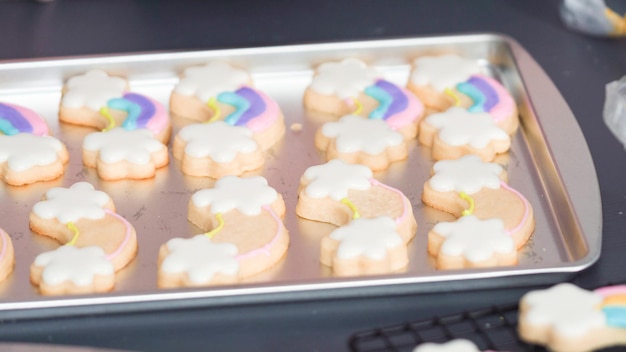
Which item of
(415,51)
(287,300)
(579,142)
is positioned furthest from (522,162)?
(287,300)

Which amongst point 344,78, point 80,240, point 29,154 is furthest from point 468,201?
point 29,154

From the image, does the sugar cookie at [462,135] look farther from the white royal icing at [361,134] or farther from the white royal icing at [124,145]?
the white royal icing at [124,145]

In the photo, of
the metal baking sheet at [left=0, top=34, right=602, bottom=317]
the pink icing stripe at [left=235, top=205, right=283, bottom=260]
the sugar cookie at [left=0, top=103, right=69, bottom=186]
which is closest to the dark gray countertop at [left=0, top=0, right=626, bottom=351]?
the metal baking sheet at [left=0, top=34, right=602, bottom=317]

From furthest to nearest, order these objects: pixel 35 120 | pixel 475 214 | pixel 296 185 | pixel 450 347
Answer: pixel 35 120 → pixel 296 185 → pixel 475 214 → pixel 450 347

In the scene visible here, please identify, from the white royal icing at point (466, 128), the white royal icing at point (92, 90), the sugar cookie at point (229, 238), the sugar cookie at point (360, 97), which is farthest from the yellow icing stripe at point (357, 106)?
the white royal icing at point (92, 90)

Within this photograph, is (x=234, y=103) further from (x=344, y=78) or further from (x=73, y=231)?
(x=73, y=231)

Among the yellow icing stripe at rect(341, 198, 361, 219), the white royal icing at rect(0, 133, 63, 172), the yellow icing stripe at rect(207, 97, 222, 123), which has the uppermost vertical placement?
the yellow icing stripe at rect(341, 198, 361, 219)

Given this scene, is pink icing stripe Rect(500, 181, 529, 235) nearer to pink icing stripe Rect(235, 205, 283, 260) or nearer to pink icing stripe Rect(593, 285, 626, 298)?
pink icing stripe Rect(593, 285, 626, 298)
